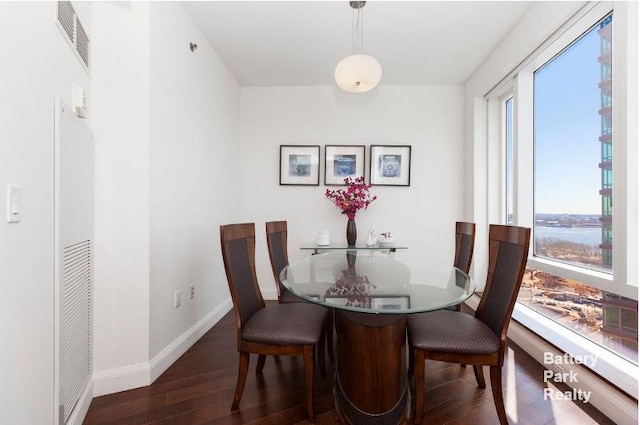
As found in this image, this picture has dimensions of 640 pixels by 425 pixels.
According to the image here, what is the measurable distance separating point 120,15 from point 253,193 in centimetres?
205

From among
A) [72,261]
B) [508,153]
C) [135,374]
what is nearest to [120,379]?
[135,374]

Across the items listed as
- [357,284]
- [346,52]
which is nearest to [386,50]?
[346,52]

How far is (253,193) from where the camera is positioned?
3.46 metres

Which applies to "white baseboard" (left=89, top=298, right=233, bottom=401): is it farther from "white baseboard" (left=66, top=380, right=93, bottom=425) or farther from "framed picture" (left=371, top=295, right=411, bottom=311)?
"framed picture" (left=371, top=295, right=411, bottom=311)

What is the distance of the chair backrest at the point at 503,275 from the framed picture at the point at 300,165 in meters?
2.17

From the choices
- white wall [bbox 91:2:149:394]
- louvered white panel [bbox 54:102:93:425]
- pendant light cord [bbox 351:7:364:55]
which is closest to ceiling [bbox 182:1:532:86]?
pendant light cord [bbox 351:7:364:55]

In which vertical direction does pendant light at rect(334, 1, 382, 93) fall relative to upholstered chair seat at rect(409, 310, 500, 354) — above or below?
above

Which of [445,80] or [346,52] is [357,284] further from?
[445,80]

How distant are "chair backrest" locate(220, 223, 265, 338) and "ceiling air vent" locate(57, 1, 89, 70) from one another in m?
1.19

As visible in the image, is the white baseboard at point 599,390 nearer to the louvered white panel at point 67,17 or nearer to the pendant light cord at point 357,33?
the pendant light cord at point 357,33

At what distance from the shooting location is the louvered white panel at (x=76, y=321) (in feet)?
4.32

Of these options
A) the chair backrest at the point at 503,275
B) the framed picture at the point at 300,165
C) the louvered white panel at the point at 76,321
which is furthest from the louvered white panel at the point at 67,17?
the chair backrest at the point at 503,275

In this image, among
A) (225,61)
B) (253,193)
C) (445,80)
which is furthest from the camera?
(253,193)

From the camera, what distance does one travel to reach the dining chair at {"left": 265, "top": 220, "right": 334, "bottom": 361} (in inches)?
79.5
